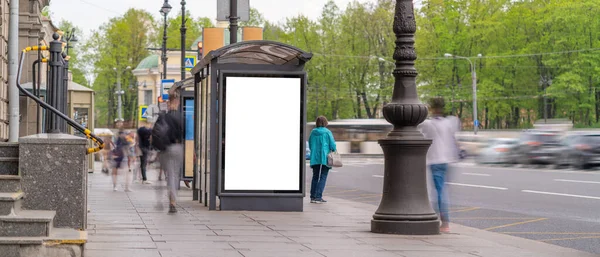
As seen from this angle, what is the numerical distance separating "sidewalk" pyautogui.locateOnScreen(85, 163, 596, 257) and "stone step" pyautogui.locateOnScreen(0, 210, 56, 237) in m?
0.68

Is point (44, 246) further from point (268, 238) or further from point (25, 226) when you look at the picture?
point (268, 238)

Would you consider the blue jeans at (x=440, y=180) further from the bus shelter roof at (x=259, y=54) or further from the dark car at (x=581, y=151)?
the dark car at (x=581, y=151)

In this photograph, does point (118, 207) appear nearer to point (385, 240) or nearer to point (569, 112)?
point (385, 240)

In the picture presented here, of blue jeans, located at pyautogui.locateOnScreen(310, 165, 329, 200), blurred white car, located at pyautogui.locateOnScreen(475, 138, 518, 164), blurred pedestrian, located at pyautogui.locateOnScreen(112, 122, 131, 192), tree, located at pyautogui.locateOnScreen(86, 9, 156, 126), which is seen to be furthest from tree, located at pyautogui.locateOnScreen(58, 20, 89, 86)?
blue jeans, located at pyautogui.locateOnScreen(310, 165, 329, 200)

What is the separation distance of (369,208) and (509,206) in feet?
8.94

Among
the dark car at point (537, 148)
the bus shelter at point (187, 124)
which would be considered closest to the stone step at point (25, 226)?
the bus shelter at point (187, 124)

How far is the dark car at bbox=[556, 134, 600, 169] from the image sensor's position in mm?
35188

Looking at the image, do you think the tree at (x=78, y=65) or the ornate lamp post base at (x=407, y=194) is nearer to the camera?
the ornate lamp post base at (x=407, y=194)

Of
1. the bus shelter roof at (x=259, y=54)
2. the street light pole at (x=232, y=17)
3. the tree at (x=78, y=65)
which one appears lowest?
the bus shelter roof at (x=259, y=54)

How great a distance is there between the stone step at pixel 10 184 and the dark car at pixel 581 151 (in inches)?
1142

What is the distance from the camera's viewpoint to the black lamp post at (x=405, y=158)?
1202cm

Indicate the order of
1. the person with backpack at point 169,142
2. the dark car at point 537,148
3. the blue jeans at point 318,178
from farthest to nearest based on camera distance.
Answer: the dark car at point 537,148 → the blue jeans at point 318,178 → the person with backpack at point 169,142

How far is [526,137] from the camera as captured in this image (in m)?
40.8

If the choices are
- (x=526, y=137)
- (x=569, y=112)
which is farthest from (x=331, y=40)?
(x=526, y=137)
